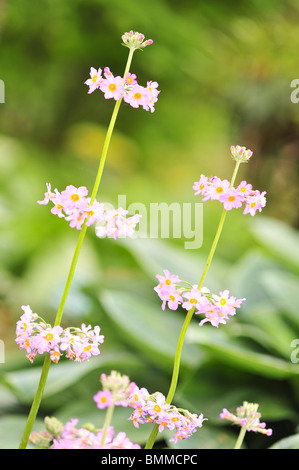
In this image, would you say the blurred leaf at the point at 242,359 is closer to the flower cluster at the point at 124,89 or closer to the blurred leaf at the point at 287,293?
the blurred leaf at the point at 287,293

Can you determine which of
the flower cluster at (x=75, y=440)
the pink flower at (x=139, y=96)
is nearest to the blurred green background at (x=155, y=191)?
the flower cluster at (x=75, y=440)

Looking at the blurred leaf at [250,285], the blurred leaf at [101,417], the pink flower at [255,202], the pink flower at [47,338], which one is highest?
the blurred leaf at [250,285]

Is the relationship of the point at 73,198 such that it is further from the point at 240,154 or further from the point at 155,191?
the point at 155,191

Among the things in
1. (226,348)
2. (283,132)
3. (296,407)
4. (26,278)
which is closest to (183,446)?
(226,348)

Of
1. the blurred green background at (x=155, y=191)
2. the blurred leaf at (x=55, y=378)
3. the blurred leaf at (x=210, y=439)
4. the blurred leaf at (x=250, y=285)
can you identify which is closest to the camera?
the blurred leaf at (x=210, y=439)

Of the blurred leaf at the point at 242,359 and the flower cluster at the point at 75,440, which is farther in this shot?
the blurred leaf at the point at 242,359
